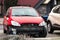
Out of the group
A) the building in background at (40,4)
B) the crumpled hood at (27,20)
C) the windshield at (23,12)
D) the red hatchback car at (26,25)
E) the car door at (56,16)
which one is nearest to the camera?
the red hatchback car at (26,25)

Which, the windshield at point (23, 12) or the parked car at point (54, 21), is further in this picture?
the parked car at point (54, 21)

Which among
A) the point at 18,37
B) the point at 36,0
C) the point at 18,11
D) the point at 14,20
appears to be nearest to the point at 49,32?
the point at 18,11

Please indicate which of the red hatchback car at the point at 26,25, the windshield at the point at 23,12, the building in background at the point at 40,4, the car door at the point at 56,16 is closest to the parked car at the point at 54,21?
the car door at the point at 56,16

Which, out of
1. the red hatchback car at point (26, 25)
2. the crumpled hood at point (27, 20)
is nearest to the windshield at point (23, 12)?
the red hatchback car at point (26, 25)

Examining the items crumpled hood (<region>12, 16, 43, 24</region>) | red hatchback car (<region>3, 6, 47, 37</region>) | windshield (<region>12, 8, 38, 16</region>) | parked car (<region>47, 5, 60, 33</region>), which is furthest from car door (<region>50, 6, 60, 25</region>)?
crumpled hood (<region>12, 16, 43, 24</region>)

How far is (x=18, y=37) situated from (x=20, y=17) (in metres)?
5.48

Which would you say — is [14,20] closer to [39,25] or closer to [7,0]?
[39,25]

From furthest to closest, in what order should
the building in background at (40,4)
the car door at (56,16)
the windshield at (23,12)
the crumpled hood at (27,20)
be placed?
1. the building in background at (40,4)
2. the car door at (56,16)
3. the windshield at (23,12)
4. the crumpled hood at (27,20)

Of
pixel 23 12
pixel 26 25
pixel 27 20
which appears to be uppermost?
pixel 23 12

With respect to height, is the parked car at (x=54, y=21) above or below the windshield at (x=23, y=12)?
below

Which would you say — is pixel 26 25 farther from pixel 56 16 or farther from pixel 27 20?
pixel 56 16

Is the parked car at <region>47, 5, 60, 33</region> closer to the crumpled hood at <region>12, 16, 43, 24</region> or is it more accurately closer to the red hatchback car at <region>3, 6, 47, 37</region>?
the red hatchback car at <region>3, 6, 47, 37</region>

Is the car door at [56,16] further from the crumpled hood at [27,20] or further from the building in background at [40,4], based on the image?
the building in background at [40,4]

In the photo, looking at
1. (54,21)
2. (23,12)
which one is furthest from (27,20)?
(54,21)
